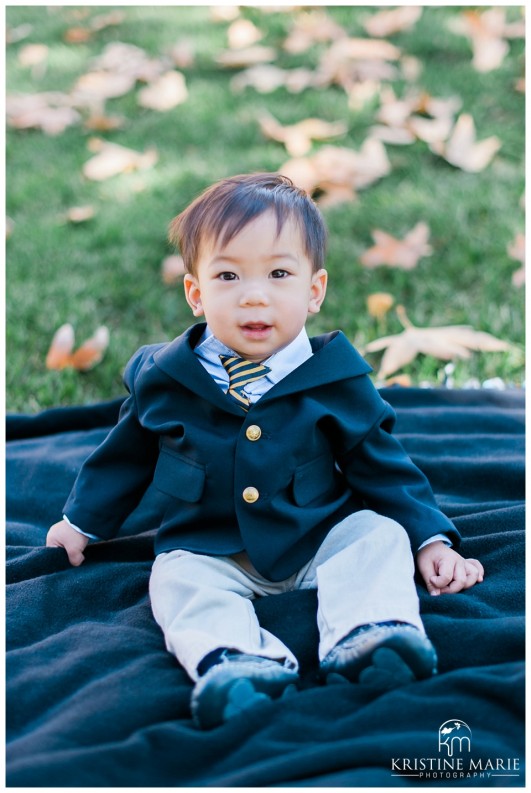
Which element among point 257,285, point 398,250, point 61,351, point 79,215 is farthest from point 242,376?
point 79,215

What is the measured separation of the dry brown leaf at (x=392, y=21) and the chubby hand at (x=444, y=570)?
143 inches

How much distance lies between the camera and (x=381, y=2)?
4.67m

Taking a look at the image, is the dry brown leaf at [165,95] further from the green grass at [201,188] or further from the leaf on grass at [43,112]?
the leaf on grass at [43,112]

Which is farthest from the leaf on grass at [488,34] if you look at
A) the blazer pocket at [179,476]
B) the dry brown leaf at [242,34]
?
the blazer pocket at [179,476]

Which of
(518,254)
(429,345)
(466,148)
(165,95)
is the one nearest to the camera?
(429,345)

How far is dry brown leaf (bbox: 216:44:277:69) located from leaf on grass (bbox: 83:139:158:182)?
3.06 feet

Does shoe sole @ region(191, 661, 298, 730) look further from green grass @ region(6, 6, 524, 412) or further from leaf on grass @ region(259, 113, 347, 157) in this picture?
leaf on grass @ region(259, 113, 347, 157)

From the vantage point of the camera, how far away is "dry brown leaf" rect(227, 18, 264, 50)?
16.2 feet

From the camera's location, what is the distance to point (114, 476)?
1897 millimetres

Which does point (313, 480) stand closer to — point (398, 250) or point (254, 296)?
point (254, 296)

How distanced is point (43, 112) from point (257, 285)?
129 inches

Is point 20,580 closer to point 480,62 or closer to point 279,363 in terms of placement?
point 279,363

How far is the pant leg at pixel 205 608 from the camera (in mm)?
1530

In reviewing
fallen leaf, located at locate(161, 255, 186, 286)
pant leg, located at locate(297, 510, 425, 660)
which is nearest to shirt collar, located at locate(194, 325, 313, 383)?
pant leg, located at locate(297, 510, 425, 660)
